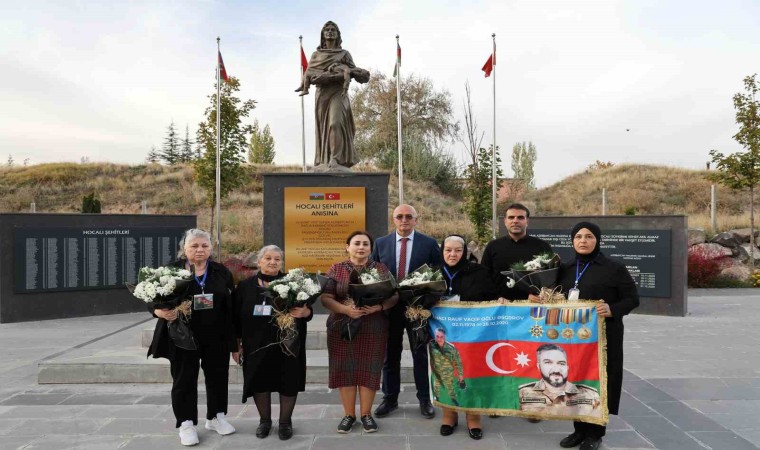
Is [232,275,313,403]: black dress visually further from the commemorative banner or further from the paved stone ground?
the commemorative banner

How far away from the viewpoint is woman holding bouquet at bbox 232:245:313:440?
14.9 feet

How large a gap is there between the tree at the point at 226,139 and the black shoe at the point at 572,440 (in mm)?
15116

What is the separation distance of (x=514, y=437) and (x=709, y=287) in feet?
46.3

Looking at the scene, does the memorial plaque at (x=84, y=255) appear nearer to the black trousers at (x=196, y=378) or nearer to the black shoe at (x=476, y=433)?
the black trousers at (x=196, y=378)

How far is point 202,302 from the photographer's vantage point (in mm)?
4406

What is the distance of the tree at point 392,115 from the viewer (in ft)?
118

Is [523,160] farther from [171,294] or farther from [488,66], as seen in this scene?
[171,294]

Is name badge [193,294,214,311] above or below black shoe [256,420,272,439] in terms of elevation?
above

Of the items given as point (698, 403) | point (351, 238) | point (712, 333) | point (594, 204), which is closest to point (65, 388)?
point (351, 238)

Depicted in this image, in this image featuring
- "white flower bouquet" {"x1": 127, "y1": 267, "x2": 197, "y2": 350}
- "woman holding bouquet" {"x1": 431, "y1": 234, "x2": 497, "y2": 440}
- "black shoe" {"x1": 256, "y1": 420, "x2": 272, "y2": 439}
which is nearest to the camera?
"white flower bouquet" {"x1": 127, "y1": 267, "x2": 197, "y2": 350}

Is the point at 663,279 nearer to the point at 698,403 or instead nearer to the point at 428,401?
the point at 698,403

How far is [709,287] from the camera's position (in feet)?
52.3

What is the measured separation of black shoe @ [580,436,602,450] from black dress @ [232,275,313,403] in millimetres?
2314

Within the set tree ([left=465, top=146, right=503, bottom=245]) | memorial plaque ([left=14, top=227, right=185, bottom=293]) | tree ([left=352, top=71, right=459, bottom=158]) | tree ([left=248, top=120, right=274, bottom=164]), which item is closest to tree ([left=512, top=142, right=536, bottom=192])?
tree ([left=352, top=71, right=459, bottom=158])
